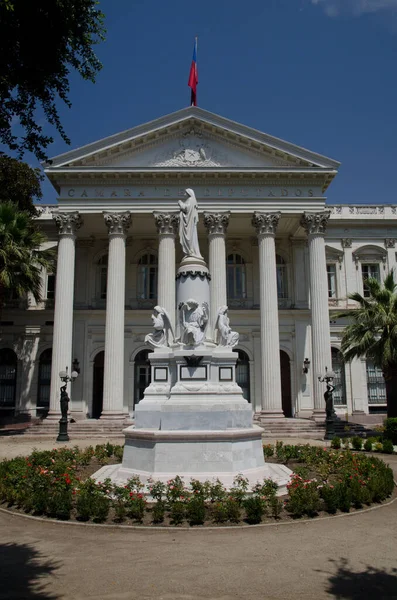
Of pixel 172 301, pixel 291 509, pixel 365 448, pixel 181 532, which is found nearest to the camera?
pixel 181 532

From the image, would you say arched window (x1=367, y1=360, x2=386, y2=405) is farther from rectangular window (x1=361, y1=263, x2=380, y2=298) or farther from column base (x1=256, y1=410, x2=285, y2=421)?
column base (x1=256, y1=410, x2=285, y2=421)

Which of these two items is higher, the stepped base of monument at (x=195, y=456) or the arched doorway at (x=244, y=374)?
the arched doorway at (x=244, y=374)

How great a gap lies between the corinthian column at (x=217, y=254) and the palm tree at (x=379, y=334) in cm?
703

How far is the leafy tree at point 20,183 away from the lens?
29.8 metres

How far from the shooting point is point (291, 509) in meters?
9.05

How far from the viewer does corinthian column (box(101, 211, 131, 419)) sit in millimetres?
28422

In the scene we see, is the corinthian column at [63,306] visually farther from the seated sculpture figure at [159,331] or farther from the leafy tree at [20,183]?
the seated sculpture figure at [159,331]

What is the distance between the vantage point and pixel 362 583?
6.09 m

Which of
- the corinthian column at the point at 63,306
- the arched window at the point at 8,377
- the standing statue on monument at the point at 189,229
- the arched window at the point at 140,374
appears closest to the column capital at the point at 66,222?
the corinthian column at the point at 63,306

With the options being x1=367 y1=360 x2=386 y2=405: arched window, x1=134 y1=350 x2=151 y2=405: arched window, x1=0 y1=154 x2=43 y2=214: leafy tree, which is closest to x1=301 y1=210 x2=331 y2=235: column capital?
x1=367 y1=360 x2=386 y2=405: arched window

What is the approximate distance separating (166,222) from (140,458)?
21.0 metres

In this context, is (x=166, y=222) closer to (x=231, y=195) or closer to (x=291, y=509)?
(x=231, y=195)

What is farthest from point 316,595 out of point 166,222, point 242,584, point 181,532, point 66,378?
point 166,222

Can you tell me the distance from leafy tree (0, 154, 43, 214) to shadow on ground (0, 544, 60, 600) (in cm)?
2472
